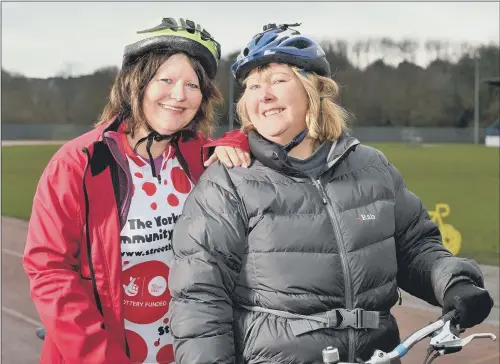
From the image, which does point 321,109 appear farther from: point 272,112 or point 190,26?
point 190,26

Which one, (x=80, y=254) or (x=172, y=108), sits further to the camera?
(x=172, y=108)

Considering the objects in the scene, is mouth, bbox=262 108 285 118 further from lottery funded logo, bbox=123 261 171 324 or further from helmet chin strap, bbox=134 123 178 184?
lottery funded logo, bbox=123 261 171 324

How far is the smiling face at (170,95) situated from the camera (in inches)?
96.7

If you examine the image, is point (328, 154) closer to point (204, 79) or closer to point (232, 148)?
point (232, 148)

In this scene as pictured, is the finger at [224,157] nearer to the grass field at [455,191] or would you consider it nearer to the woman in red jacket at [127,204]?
the woman in red jacket at [127,204]

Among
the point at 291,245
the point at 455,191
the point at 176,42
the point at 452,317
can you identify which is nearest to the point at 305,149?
the point at 291,245

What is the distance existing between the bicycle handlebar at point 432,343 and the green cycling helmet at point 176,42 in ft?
3.82

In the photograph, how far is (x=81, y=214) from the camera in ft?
7.15

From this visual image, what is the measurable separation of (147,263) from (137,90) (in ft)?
2.04

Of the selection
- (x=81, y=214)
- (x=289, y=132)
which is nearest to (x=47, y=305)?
(x=81, y=214)

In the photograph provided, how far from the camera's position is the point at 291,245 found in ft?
6.81

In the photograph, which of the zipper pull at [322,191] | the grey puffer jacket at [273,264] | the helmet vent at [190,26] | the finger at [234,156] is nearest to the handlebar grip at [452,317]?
the grey puffer jacket at [273,264]

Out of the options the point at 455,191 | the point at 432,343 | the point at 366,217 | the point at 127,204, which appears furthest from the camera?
the point at 455,191

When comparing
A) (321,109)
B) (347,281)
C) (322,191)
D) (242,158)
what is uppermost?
(321,109)
